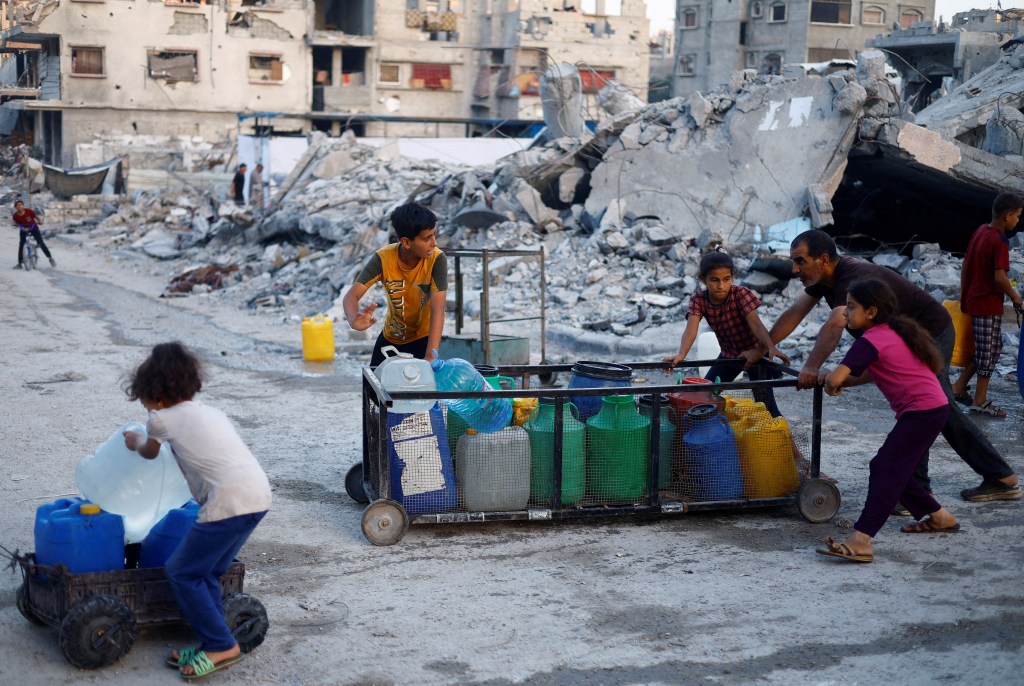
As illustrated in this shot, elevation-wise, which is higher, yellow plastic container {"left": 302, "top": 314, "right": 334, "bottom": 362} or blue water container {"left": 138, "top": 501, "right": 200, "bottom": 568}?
blue water container {"left": 138, "top": 501, "right": 200, "bottom": 568}

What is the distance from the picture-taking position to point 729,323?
587 centimetres

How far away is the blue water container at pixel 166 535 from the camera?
377 cm

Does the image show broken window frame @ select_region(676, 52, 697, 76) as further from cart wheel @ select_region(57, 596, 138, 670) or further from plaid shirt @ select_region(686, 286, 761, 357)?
cart wheel @ select_region(57, 596, 138, 670)

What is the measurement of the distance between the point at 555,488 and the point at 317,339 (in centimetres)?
565

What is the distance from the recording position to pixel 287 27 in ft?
148

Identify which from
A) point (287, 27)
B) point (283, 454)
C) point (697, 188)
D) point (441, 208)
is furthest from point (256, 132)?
point (283, 454)

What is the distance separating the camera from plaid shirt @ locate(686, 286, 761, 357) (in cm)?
576

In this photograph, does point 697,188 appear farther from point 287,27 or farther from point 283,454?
point 287,27

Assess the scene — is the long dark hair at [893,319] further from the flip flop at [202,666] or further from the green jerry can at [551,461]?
the flip flop at [202,666]

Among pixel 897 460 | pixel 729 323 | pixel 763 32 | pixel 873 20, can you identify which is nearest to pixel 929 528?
pixel 897 460

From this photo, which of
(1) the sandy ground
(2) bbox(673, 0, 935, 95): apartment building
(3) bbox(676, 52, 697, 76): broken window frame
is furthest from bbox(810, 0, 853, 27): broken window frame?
(1) the sandy ground

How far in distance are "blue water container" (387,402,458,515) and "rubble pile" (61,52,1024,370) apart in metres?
5.64

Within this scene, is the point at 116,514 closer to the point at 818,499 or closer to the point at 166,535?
the point at 166,535

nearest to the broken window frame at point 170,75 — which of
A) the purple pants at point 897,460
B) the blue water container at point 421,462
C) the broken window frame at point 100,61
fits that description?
the broken window frame at point 100,61
